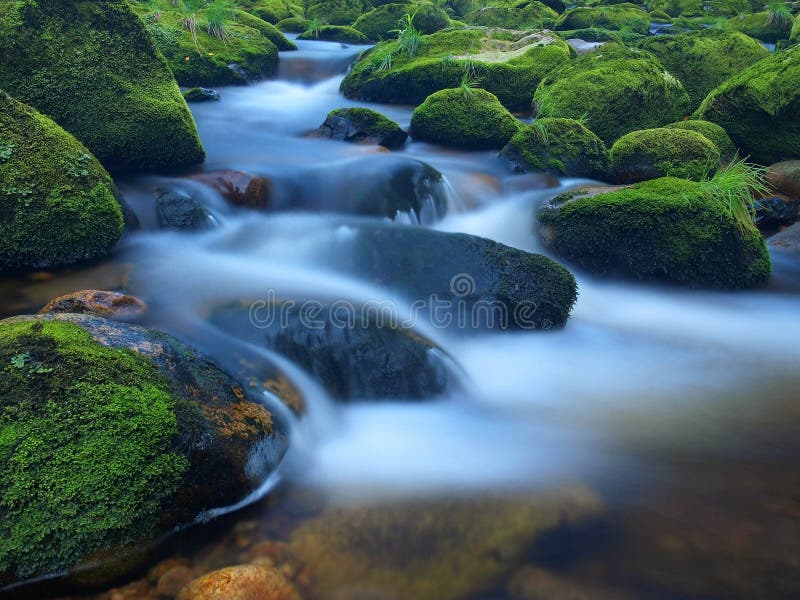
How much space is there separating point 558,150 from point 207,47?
27.4 ft

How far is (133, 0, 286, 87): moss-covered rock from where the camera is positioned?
11.5 m

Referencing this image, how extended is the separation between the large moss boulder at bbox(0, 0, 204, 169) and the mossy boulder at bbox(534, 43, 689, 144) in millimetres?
6164

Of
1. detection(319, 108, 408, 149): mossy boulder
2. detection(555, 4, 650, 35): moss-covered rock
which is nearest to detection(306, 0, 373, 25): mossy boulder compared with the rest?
detection(555, 4, 650, 35): moss-covered rock

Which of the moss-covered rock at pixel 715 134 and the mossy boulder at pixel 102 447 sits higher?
the moss-covered rock at pixel 715 134

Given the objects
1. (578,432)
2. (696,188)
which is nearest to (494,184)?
(696,188)

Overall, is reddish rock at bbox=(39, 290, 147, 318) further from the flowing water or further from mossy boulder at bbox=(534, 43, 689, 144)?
mossy boulder at bbox=(534, 43, 689, 144)

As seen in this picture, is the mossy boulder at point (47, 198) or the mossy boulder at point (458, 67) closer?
the mossy boulder at point (47, 198)

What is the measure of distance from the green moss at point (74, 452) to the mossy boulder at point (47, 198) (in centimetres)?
224

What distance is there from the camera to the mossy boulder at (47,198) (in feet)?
15.6

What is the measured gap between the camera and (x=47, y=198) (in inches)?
193

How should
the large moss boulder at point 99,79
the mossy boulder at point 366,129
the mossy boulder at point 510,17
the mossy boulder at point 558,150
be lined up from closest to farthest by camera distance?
the large moss boulder at point 99,79 < the mossy boulder at point 558,150 < the mossy boulder at point 366,129 < the mossy boulder at point 510,17

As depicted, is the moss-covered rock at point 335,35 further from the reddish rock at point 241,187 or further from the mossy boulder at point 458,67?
the reddish rock at point 241,187

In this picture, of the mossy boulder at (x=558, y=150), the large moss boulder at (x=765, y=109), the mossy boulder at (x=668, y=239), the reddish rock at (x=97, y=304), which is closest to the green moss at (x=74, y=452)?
the reddish rock at (x=97, y=304)

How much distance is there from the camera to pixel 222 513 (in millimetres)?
2855
